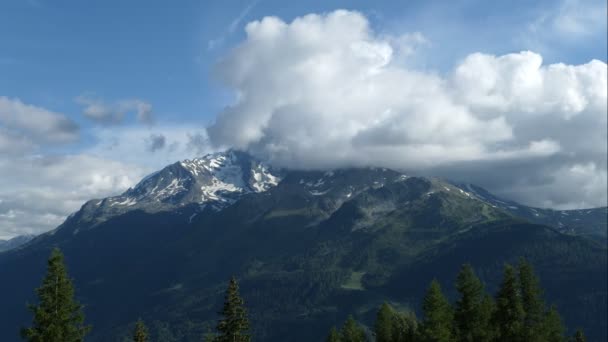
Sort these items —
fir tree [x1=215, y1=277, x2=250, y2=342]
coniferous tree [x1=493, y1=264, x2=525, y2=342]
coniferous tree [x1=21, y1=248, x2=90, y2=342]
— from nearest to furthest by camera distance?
coniferous tree [x1=21, y1=248, x2=90, y2=342] < fir tree [x1=215, y1=277, x2=250, y2=342] < coniferous tree [x1=493, y1=264, x2=525, y2=342]

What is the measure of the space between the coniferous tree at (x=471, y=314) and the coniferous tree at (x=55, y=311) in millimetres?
40733

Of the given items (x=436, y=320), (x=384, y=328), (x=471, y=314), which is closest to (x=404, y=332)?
(x=384, y=328)

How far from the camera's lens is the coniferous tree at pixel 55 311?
56.9m

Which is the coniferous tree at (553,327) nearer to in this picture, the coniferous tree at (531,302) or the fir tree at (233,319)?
the coniferous tree at (531,302)

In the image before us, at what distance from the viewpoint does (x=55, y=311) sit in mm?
57750

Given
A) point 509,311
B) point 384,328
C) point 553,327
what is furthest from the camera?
point 384,328

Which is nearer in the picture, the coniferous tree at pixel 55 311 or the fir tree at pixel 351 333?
the coniferous tree at pixel 55 311

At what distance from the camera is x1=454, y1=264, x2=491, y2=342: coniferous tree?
7138cm

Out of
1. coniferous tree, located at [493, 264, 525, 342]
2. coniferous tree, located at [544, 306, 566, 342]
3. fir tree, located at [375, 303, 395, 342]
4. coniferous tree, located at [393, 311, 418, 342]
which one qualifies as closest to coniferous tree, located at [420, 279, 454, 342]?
coniferous tree, located at [493, 264, 525, 342]

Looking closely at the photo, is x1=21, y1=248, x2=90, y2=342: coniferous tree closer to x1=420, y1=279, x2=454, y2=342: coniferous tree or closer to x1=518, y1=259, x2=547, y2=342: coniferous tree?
x1=420, y1=279, x2=454, y2=342: coniferous tree

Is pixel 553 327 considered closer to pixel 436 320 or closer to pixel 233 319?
pixel 436 320

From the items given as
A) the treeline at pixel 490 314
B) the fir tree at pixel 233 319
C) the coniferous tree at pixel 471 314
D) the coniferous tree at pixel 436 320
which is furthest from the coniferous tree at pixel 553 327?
the fir tree at pixel 233 319

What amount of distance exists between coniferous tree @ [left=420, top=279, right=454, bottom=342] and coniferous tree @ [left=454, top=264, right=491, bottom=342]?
1.41m

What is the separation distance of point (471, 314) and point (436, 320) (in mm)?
3996
